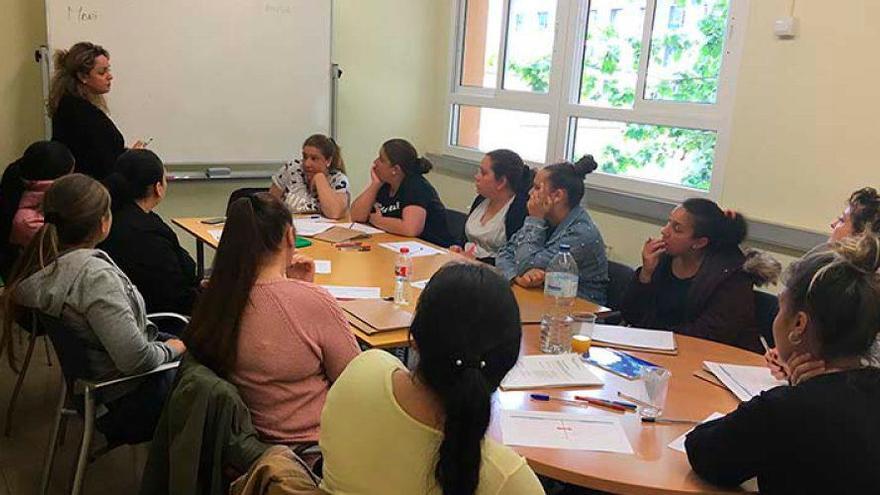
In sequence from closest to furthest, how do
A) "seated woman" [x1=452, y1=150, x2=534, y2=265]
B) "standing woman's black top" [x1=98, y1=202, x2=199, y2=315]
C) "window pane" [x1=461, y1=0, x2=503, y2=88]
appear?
"standing woman's black top" [x1=98, y1=202, x2=199, y2=315] < "seated woman" [x1=452, y1=150, x2=534, y2=265] < "window pane" [x1=461, y1=0, x2=503, y2=88]

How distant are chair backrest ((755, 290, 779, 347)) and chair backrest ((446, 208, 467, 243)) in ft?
5.56

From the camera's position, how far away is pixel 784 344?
1.44 meters

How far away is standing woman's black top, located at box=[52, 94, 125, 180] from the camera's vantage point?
369cm

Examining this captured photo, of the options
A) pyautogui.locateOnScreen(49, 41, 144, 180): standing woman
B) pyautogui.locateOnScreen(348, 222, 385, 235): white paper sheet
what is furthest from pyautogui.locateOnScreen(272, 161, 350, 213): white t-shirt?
pyautogui.locateOnScreen(49, 41, 144, 180): standing woman

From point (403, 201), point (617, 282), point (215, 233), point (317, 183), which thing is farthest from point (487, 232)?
point (215, 233)

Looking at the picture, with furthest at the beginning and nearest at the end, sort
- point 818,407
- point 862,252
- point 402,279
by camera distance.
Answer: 1. point 402,279
2. point 862,252
3. point 818,407

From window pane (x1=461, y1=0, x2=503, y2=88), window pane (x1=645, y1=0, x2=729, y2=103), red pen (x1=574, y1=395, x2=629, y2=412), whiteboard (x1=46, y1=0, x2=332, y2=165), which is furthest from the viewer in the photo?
window pane (x1=461, y1=0, x2=503, y2=88)

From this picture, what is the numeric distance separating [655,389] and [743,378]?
0.32 meters

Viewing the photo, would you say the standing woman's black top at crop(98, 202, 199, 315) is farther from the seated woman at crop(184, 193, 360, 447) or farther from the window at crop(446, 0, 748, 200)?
the window at crop(446, 0, 748, 200)

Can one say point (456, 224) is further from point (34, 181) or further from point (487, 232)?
point (34, 181)

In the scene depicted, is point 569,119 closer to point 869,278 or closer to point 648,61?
point 648,61

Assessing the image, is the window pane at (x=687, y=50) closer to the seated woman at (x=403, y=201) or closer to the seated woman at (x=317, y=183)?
the seated woman at (x=403, y=201)

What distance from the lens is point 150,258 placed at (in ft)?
8.56

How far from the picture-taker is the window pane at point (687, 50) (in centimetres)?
361
